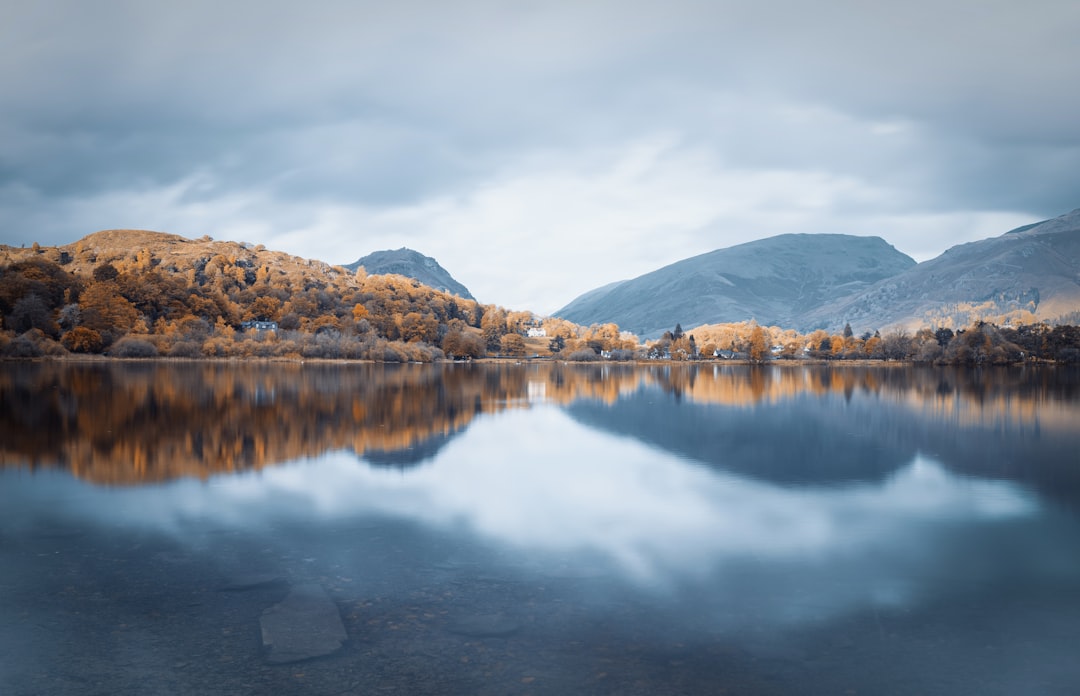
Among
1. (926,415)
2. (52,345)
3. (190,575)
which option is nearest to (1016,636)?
(190,575)

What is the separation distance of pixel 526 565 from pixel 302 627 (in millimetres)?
3706

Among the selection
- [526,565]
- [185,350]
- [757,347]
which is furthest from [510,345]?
[526,565]

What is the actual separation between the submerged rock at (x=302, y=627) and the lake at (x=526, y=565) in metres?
0.04

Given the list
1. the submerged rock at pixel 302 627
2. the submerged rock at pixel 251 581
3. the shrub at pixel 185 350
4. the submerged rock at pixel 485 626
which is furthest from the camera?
the shrub at pixel 185 350

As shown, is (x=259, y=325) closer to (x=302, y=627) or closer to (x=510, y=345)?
(x=510, y=345)

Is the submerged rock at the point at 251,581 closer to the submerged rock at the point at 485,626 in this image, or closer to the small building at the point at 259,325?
the submerged rock at the point at 485,626

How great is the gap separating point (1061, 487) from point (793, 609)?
12.8 metres

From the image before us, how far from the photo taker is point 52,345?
87812 millimetres

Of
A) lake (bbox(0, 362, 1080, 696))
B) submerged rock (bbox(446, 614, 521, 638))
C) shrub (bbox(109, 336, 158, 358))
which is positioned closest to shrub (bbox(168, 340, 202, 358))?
shrub (bbox(109, 336, 158, 358))

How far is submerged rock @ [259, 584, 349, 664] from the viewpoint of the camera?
727 cm

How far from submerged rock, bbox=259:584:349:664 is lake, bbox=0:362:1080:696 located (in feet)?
0.13

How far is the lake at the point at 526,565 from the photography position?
7.03 metres

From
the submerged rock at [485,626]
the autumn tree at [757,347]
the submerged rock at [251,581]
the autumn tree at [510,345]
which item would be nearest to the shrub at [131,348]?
the autumn tree at [510,345]

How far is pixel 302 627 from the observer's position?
7.93 metres
